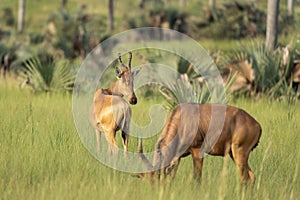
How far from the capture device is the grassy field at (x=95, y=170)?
491 cm

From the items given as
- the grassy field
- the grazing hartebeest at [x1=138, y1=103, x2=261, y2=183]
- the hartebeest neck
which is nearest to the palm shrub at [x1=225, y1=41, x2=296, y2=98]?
the grassy field

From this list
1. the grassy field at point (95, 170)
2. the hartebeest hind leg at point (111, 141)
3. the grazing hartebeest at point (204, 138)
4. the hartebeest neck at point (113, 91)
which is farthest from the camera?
the hartebeest neck at point (113, 91)

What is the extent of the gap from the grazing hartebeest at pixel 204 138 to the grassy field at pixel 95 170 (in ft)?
0.46

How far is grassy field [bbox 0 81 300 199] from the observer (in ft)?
16.1

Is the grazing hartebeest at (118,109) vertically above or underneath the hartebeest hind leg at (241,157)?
above

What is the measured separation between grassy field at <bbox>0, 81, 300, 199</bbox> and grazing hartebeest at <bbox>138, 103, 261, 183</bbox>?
14 centimetres

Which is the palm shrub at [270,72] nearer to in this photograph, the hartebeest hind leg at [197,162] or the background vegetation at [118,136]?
the background vegetation at [118,136]

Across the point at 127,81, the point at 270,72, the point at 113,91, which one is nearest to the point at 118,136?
the point at 113,91

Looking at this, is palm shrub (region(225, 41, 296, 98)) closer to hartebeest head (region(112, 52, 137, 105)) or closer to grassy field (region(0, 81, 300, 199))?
grassy field (region(0, 81, 300, 199))

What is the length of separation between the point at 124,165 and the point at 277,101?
5.39 meters

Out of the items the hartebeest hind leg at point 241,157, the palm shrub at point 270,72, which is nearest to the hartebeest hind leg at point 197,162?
the hartebeest hind leg at point 241,157

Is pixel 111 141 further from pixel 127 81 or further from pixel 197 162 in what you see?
pixel 197 162

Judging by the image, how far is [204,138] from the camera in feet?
17.5

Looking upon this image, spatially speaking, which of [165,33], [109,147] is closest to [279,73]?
[109,147]
